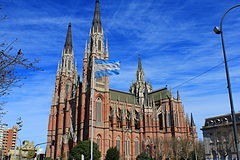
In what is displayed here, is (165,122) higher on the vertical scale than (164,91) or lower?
lower

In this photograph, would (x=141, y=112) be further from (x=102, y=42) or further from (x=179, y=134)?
(x=102, y=42)

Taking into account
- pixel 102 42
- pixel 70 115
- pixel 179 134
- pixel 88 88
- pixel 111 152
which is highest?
pixel 102 42

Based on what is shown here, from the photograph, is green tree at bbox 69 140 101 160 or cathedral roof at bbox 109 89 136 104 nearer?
green tree at bbox 69 140 101 160

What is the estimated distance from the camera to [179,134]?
71500 mm

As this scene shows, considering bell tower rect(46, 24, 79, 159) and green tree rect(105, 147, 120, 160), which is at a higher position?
bell tower rect(46, 24, 79, 159)

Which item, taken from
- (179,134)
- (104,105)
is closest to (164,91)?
(179,134)

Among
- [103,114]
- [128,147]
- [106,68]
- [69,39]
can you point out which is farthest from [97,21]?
[106,68]

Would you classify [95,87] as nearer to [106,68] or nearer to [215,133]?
[215,133]

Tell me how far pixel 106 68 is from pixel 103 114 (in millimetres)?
35657

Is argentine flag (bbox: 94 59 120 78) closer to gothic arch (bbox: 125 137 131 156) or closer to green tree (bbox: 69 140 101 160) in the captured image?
green tree (bbox: 69 140 101 160)

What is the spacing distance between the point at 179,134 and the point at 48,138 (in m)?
41.0

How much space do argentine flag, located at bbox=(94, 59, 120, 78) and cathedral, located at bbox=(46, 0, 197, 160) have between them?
1111 inches

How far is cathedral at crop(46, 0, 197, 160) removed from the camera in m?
60.8

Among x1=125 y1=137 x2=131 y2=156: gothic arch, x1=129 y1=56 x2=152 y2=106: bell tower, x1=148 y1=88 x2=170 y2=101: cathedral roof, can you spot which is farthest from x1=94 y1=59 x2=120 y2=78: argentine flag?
x1=148 y1=88 x2=170 y2=101: cathedral roof
